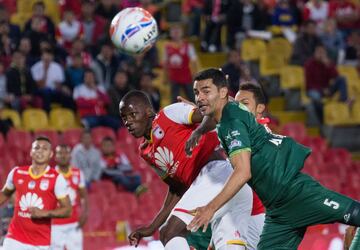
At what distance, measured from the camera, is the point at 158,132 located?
30.5 feet

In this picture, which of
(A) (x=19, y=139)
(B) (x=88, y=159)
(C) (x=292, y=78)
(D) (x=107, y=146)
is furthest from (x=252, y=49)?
(A) (x=19, y=139)

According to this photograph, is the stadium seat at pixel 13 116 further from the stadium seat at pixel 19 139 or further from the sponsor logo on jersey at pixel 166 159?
the sponsor logo on jersey at pixel 166 159

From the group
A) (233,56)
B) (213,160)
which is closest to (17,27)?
(233,56)

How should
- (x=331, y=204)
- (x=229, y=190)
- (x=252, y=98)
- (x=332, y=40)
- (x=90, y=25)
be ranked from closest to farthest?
(x=229, y=190) < (x=331, y=204) < (x=252, y=98) < (x=90, y=25) < (x=332, y=40)

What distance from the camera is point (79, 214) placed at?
48.9ft

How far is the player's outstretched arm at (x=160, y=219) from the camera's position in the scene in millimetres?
9328

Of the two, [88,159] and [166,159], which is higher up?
[166,159]

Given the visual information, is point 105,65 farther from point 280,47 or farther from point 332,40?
point 332,40

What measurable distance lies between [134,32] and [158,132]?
1.70 metres

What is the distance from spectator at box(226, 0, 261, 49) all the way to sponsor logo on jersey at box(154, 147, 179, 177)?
444 inches

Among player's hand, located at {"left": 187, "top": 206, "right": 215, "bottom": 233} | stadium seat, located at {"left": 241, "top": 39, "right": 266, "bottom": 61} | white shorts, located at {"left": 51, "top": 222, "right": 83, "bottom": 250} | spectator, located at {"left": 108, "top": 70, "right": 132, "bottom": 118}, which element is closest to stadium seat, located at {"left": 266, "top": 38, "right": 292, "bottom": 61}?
stadium seat, located at {"left": 241, "top": 39, "right": 266, "bottom": 61}

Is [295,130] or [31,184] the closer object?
[31,184]

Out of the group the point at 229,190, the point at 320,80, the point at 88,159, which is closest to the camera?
the point at 229,190

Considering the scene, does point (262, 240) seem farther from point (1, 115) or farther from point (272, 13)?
point (272, 13)
